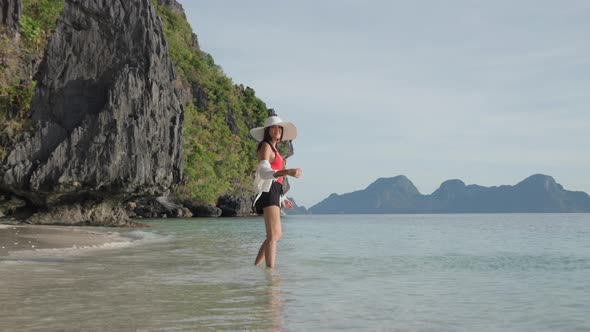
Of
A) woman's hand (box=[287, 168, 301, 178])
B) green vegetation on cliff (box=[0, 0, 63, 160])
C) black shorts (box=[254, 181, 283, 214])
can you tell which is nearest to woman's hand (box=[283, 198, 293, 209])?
black shorts (box=[254, 181, 283, 214])

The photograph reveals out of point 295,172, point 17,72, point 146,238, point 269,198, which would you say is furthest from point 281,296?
point 17,72

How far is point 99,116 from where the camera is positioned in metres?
31.1

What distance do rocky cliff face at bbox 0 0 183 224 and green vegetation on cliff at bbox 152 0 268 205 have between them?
27171mm

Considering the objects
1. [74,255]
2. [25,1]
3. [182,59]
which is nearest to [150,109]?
[25,1]

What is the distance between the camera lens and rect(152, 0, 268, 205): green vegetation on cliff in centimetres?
6494

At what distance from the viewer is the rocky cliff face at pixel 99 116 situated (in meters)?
30.0

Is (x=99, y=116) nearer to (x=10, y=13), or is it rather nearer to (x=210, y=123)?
(x=10, y=13)

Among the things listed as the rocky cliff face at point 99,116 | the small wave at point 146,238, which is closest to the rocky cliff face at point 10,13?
the rocky cliff face at point 99,116

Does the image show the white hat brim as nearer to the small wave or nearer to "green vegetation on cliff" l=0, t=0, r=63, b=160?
the small wave

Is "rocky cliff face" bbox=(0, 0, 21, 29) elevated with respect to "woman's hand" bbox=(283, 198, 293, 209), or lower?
elevated

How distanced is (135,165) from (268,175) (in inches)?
996

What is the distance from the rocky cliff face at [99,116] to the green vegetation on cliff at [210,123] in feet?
89.1

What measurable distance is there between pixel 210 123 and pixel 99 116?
140 ft

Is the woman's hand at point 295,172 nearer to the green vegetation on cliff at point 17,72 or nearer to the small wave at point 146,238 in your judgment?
the small wave at point 146,238
